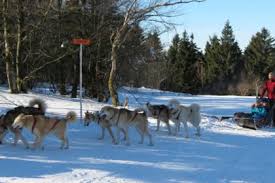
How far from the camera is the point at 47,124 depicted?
1111cm

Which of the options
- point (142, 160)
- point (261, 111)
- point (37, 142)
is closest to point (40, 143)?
point (37, 142)

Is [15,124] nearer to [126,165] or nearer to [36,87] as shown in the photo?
[126,165]

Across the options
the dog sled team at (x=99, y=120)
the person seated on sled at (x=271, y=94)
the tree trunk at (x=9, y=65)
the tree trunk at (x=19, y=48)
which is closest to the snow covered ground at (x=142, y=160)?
the dog sled team at (x=99, y=120)

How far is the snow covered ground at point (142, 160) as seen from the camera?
899cm

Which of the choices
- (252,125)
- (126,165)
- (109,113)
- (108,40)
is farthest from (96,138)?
(108,40)

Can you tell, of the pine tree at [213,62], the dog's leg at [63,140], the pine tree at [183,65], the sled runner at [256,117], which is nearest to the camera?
the dog's leg at [63,140]

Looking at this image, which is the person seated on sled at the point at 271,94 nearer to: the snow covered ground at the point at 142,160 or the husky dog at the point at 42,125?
the snow covered ground at the point at 142,160

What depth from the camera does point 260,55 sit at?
68.8 m

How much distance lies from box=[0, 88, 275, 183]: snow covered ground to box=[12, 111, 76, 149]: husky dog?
269mm

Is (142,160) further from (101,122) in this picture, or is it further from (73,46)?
(73,46)

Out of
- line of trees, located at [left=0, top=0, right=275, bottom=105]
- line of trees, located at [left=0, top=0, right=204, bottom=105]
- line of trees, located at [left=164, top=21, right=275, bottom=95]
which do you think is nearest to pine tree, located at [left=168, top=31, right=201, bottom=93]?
line of trees, located at [left=164, top=21, right=275, bottom=95]

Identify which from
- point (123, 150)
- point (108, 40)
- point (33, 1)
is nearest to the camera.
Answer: point (123, 150)

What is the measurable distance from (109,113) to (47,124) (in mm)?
2052

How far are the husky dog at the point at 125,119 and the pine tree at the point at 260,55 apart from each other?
179 ft
